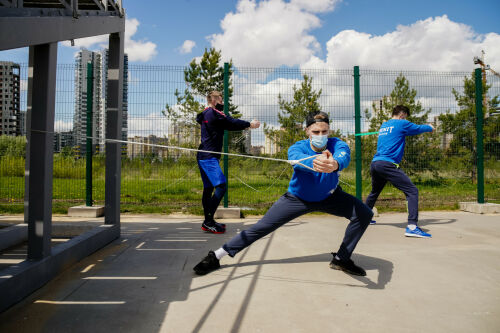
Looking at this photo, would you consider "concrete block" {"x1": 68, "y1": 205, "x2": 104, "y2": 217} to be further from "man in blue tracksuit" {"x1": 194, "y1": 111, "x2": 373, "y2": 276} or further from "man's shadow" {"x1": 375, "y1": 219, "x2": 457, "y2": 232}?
"man's shadow" {"x1": 375, "y1": 219, "x2": 457, "y2": 232}

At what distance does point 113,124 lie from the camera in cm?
439

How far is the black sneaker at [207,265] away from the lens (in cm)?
303

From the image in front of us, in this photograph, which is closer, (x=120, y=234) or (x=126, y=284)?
(x=126, y=284)

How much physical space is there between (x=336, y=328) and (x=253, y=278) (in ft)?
3.39

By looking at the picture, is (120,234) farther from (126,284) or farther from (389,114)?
(389,114)

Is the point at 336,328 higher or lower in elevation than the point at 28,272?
lower

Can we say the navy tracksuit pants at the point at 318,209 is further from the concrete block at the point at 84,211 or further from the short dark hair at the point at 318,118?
the concrete block at the point at 84,211

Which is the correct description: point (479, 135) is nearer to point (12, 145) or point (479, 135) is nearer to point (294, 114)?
point (294, 114)

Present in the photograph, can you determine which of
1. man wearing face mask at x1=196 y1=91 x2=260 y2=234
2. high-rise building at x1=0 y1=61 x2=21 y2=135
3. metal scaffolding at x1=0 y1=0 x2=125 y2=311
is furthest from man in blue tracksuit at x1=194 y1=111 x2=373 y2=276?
high-rise building at x1=0 y1=61 x2=21 y2=135

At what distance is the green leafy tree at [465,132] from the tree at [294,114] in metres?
2.64

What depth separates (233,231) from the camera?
196 inches

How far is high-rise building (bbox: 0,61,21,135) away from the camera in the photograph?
221 inches

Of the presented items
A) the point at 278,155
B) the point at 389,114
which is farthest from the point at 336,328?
the point at 389,114

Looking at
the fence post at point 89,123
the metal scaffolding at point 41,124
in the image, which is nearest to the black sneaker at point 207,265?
the metal scaffolding at point 41,124
